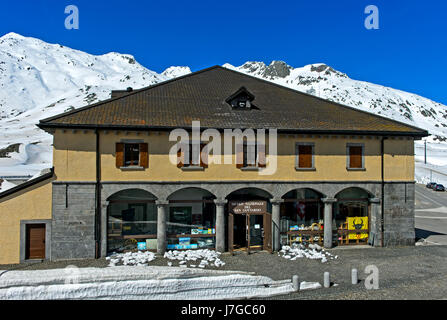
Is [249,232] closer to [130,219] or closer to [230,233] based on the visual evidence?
[230,233]

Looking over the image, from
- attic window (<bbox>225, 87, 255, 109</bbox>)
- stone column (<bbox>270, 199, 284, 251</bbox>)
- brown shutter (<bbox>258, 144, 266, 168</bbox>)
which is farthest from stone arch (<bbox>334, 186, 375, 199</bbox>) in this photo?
attic window (<bbox>225, 87, 255, 109</bbox>)

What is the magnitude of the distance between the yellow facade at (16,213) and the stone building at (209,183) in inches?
2.2

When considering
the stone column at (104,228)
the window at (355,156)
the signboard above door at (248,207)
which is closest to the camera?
the stone column at (104,228)

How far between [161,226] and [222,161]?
538 centimetres

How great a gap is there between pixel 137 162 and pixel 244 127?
669 centimetres

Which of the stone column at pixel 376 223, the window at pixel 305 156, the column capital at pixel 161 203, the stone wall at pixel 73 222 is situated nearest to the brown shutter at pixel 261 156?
the window at pixel 305 156

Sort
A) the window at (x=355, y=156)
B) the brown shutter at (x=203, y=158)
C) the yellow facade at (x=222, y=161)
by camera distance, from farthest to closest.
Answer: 1. the window at (x=355, y=156)
2. the brown shutter at (x=203, y=158)
3. the yellow facade at (x=222, y=161)

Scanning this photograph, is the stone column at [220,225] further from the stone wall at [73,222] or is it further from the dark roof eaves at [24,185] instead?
the dark roof eaves at [24,185]

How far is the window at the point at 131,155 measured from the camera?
57.1 ft

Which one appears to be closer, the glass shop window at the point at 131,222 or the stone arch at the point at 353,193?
the glass shop window at the point at 131,222
